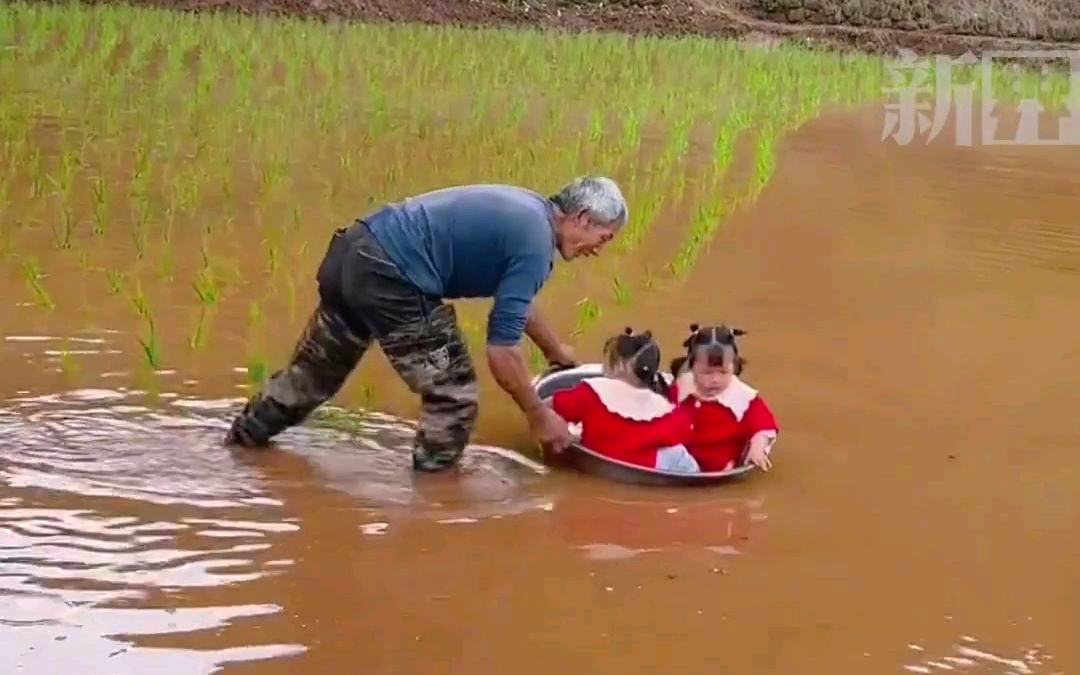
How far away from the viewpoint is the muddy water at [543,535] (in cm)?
257

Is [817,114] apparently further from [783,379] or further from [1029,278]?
[783,379]

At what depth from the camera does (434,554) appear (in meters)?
2.97

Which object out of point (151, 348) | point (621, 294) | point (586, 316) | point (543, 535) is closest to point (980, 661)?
point (543, 535)

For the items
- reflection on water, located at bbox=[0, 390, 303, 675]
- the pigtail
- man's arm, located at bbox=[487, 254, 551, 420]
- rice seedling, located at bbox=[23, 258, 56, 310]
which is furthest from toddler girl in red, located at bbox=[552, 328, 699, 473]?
rice seedling, located at bbox=[23, 258, 56, 310]

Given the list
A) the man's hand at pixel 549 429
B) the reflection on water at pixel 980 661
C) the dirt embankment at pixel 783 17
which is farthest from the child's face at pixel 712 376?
the dirt embankment at pixel 783 17

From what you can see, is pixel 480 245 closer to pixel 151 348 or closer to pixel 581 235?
pixel 581 235

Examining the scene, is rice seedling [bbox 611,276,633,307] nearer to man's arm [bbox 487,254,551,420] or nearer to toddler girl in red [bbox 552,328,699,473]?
toddler girl in red [bbox 552,328,699,473]

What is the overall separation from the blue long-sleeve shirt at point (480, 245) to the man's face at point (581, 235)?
1.4 inches

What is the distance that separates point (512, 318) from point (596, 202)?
0.34 metres

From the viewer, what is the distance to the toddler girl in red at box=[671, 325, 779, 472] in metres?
3.62

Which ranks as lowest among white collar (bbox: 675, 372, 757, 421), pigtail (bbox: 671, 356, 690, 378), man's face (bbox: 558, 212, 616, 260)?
white collar (bbox: 675, 372, 757, 421)

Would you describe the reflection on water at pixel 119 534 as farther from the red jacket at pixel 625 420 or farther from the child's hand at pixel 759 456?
the child's hand at pixel 759 456

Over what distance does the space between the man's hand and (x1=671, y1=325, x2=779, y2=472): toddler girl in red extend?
1.24 feet

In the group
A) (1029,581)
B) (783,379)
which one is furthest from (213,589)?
(783,379)
